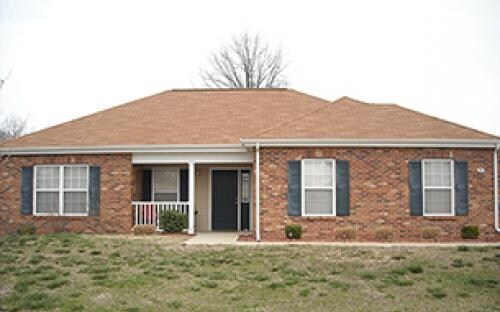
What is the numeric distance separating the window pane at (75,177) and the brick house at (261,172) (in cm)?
3

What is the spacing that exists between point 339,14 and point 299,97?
5.32 m

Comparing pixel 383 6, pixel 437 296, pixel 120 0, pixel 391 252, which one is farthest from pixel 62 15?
pixel 437 296

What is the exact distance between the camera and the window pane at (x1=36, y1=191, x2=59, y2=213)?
18.3m

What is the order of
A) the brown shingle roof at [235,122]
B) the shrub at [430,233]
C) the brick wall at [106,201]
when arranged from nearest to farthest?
the shrub at [430,233] < the brown shingle roof at [235,122] < the brick wall at [106,201]

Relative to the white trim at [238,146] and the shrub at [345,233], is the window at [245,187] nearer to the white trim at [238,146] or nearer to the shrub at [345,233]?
the white trim at [238,146]

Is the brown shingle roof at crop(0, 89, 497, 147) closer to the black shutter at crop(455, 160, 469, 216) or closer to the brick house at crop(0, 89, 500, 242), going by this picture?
the brick house at crop(0, 89, 500, 242)

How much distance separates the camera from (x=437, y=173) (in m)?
16.7

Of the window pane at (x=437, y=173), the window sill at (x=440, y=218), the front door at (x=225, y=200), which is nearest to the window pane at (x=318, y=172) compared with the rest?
the window pane at (x=437, y=173)

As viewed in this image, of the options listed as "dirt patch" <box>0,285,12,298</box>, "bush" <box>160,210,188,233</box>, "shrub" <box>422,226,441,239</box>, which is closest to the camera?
"dirt patch" <box>0,285,12,298</box>

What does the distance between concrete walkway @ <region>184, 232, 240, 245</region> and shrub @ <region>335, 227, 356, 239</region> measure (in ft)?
9.09

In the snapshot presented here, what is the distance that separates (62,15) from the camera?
15633mm

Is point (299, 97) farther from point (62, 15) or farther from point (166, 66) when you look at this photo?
point (166, 66)

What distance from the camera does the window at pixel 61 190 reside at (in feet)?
59.8

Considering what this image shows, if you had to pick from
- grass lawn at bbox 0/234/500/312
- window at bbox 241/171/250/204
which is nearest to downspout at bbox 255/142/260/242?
grass lawn at bbox 0/234/500/312
